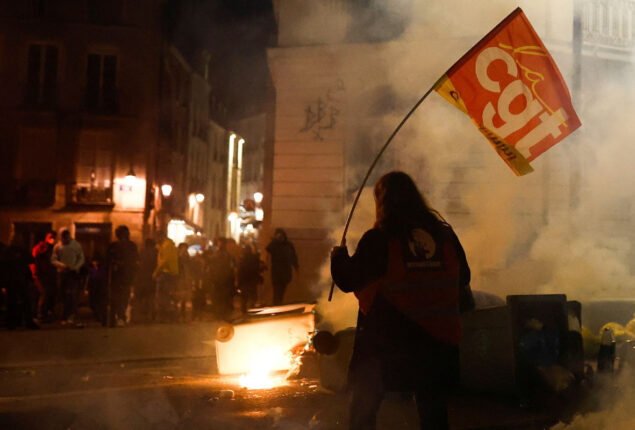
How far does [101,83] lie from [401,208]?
2160 centimetres

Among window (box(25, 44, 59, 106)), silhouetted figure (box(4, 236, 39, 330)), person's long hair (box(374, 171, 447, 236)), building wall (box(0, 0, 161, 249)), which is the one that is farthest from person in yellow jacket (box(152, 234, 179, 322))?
window (box(25, 44, 59, 106))

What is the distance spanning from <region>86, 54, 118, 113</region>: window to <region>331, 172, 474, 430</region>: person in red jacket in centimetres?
2125

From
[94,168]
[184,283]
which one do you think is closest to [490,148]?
[184,283]

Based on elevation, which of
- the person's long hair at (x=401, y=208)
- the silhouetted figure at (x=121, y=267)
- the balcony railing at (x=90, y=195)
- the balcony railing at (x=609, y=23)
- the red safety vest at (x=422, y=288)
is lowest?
the silhouetted figure at (x=121, y=267)

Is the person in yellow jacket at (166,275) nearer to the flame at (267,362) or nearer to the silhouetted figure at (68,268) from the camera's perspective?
the silhouetted figure at (68,268)

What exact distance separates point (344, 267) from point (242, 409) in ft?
7.25

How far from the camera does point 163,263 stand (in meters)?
10.8

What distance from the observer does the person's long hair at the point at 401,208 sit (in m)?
2.84

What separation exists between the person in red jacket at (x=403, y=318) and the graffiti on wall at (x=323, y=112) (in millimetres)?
10402

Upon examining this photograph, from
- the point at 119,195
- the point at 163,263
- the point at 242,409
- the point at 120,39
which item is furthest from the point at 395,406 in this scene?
the point at 120,39

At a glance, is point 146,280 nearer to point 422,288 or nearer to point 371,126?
point 371,126

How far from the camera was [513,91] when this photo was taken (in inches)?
192

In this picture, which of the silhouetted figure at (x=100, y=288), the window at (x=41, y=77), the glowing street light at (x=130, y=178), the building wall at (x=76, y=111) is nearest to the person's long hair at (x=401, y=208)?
the silhouetted figure at (x=100, y=288)

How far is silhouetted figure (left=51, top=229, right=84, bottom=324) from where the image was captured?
979 cm
